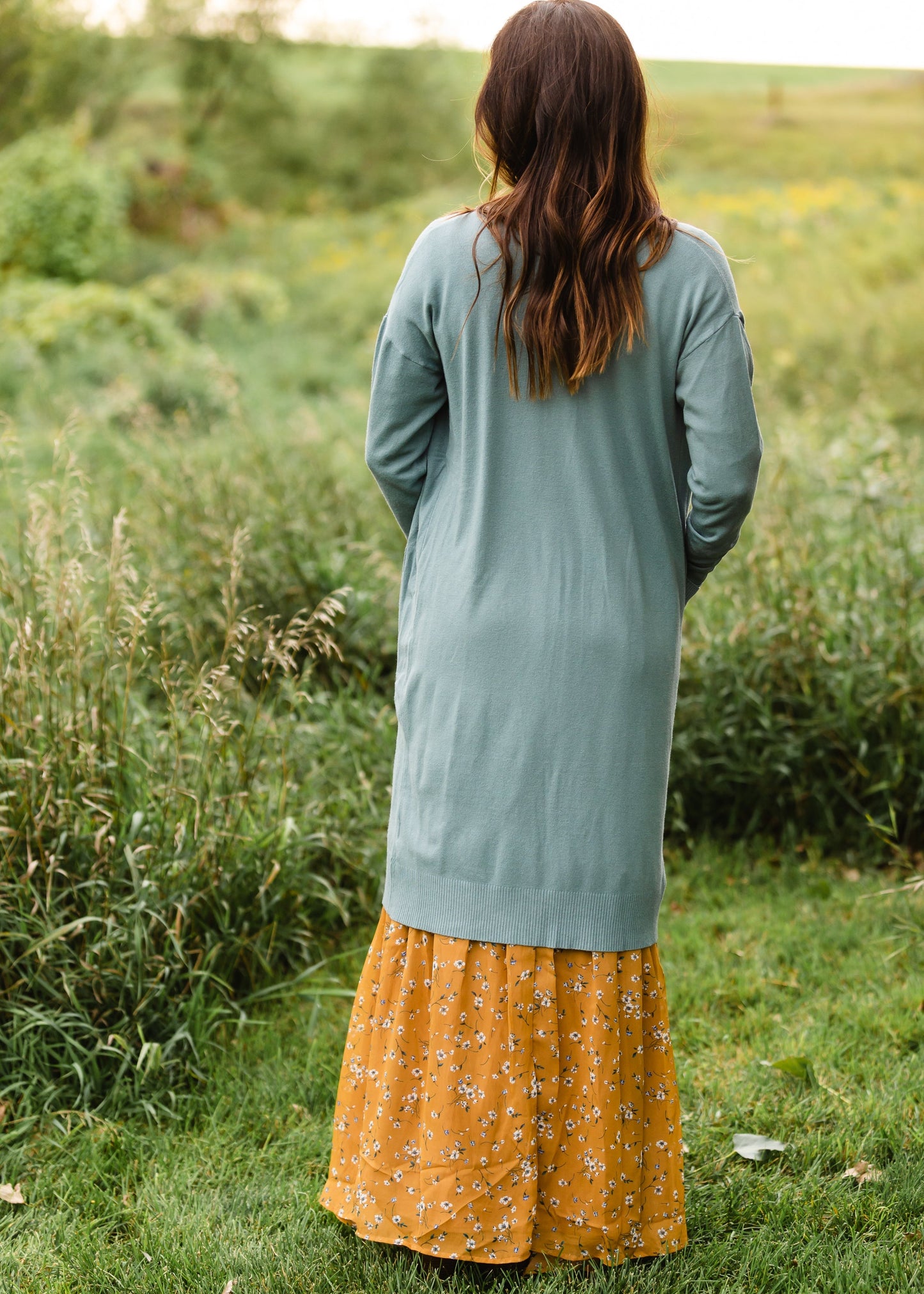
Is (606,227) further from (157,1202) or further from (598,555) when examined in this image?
(157,1202)

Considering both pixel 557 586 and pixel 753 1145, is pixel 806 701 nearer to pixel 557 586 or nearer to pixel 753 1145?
pixel 753 1145

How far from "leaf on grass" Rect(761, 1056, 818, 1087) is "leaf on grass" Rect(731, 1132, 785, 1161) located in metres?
0.22

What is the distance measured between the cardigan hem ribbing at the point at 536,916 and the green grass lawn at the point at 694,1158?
0.58 meters

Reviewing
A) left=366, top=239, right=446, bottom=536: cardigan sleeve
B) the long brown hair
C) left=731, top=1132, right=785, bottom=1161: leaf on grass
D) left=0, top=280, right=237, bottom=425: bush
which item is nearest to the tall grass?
left=731, top=1132, right=785, bottom=1161: leaf on grass

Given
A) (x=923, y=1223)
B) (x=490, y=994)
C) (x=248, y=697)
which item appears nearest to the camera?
(x=490, y=994)

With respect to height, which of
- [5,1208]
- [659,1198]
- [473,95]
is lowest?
[5,1208]

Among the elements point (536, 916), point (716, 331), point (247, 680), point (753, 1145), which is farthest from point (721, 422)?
point (247, 680)

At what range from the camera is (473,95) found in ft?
6.56

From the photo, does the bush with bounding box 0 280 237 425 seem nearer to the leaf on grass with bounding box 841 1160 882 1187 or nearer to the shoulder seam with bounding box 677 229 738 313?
the shoulder seam with bounding box 677 229 738 313

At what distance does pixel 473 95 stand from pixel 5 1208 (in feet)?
7.33

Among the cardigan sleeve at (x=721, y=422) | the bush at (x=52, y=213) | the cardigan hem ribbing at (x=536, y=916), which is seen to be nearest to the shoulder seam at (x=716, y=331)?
the cardigan sleeve at (x=721, y=422)

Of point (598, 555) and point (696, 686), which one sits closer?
point (598, 555)

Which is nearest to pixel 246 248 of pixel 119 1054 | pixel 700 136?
pixel 700 136

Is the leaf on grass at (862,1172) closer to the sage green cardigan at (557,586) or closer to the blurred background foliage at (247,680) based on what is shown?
the sage green cardigan at (557,586)
